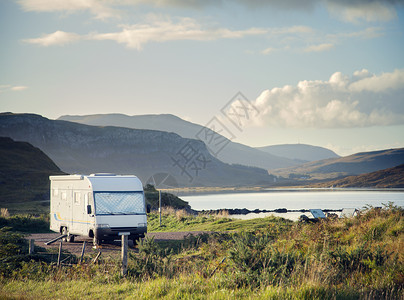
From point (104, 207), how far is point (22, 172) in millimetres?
60878

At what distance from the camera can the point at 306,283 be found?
10781mm

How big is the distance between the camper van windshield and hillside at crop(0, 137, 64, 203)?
44196 millimetres

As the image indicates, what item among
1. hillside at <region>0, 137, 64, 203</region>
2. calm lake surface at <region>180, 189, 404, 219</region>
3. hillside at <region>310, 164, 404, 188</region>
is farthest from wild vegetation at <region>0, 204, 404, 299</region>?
hillside at <region>310, 164, 404, 188</region>

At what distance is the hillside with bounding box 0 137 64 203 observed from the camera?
64.6m

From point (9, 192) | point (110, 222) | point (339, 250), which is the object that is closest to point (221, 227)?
point (110, 222)

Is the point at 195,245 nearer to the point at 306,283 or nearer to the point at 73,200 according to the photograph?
the point at 73,200

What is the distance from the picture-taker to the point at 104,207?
21.5m

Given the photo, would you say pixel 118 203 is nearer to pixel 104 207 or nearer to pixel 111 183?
pixel 104 207

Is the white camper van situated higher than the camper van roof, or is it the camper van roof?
Answer: the camper van roof

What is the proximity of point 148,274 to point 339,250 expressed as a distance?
210 inches

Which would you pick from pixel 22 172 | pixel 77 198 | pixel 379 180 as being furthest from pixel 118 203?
pixel 379 180

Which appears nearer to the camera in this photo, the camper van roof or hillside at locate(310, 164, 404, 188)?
the camper van roof

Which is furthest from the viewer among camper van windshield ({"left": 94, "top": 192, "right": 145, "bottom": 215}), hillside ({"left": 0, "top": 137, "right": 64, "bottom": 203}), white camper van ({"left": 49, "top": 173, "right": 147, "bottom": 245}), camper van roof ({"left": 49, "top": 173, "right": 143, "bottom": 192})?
hillside ({"left": 0, "top": 137, "right": 64, "bottom": 203})

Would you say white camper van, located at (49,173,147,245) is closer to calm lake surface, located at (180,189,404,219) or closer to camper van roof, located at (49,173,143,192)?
camper van roof, located at (49,173,143,192)
